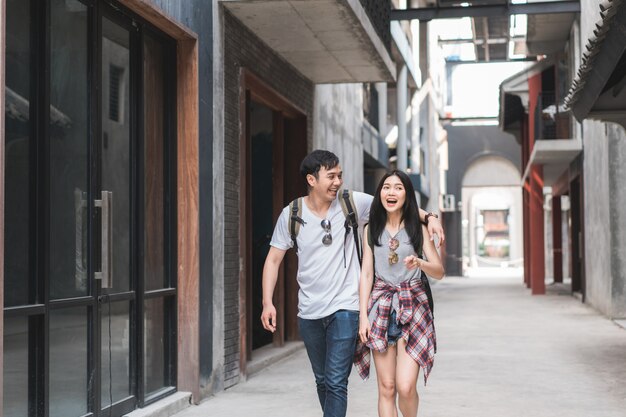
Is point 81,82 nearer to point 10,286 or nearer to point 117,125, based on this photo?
point 117,125

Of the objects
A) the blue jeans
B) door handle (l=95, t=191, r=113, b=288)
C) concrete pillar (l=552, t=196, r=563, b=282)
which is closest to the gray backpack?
the blue jeans

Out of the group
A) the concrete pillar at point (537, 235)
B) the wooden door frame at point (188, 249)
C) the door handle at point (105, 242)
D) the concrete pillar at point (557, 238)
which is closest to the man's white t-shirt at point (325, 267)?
the door handle at point (105, 242)

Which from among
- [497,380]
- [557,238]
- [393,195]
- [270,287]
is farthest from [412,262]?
[557,238]

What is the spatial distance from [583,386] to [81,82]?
5.49 metres

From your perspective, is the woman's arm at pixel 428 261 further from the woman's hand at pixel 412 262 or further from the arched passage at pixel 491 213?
the arched passage at pixel 491 213

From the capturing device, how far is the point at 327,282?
5.67m

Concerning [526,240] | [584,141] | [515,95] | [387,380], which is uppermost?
[515,95]

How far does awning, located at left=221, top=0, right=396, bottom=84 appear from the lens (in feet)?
30.1

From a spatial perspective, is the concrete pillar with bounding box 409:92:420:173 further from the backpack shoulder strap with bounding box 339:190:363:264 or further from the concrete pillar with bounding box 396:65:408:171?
the backpack shoulder strap with bounding box 339:190:363:264

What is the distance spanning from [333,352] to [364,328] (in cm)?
23

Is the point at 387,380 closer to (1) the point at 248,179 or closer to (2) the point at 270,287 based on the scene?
(2) the point at 270,287

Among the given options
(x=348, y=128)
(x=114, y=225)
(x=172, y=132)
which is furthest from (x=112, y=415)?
(x=348, y=128)

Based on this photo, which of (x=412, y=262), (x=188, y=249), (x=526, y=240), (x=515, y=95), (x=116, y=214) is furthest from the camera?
(x=526, y=240)

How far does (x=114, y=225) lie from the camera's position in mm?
6988
